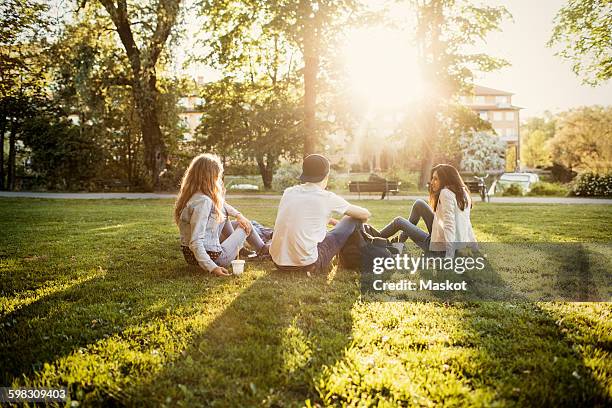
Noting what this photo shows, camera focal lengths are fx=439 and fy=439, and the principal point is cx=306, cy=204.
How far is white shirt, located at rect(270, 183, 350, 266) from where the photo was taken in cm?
526

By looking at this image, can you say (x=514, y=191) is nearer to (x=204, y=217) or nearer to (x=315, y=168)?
(x=315, y=168)

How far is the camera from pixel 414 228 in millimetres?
6625

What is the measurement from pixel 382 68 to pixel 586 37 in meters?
10.3

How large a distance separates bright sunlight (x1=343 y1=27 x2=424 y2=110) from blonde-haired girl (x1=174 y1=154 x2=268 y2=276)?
16896mm

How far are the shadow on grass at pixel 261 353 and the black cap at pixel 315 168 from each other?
4.40ft

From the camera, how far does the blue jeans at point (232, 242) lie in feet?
19.2

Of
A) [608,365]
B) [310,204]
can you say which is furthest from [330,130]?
[608,365]

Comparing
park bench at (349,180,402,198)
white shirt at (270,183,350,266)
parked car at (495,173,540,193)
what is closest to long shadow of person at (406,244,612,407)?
white shirt at (270,183,350,266)

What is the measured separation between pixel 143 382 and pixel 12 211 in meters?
13.9

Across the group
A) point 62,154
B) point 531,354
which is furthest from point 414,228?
point 62,154

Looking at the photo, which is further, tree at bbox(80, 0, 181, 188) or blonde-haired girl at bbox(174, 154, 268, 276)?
tree at bbox(80, 0, 181, 188)

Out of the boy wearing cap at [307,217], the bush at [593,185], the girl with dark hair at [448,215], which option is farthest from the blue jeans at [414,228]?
the bush at [593,185]

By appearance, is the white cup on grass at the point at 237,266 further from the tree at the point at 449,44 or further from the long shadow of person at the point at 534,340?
the tree at the point at 449,44

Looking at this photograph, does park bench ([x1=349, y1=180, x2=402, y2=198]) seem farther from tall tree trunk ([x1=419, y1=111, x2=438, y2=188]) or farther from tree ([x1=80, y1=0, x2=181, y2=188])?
tree ([x1=80, y1=0, x2=181, y2=188])
